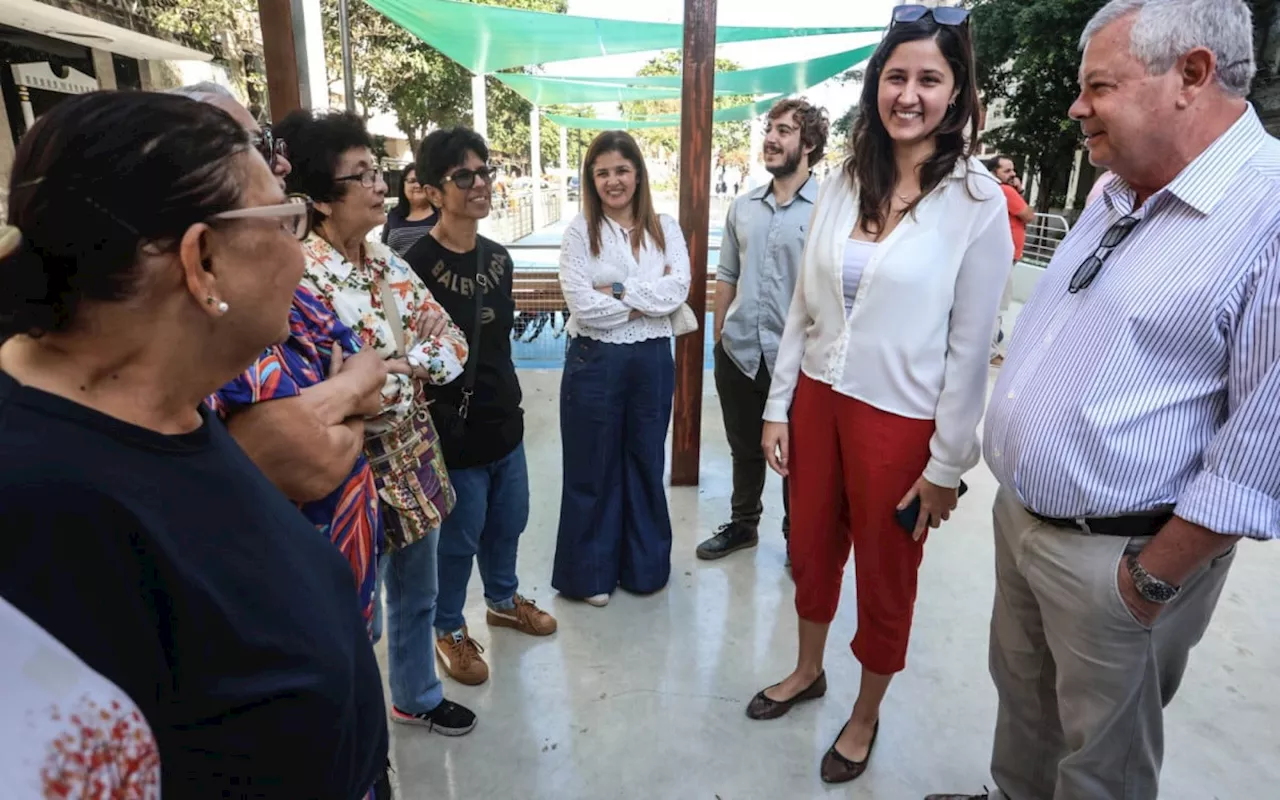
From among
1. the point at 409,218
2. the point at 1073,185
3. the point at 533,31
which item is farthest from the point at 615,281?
the point at 1073,185

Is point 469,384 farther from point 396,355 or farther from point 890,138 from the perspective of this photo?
point 890,138

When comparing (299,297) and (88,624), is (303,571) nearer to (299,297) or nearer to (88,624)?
(88,624)

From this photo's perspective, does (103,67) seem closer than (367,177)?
No

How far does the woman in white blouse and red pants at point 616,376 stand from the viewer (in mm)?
2416

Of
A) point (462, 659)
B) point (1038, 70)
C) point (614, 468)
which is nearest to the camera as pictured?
point (462, 659)

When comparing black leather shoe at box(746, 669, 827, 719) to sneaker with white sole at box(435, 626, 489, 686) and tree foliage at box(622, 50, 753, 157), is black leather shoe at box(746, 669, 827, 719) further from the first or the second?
tree foliage at box(622, 50, 753, 157)

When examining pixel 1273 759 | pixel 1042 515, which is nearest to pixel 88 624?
pixel 1042 515

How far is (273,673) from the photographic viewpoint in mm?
706

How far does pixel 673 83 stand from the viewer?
366 inches

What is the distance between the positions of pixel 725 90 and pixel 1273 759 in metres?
8.45

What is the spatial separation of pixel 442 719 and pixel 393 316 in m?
1.18

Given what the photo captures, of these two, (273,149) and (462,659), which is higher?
(273,149)

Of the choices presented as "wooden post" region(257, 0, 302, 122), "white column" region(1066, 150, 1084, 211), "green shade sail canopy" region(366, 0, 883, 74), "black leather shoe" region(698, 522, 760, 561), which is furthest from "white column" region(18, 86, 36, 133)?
"white column" region(1066, 150, 1084, 211)

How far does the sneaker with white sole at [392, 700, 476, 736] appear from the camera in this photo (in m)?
1.99
